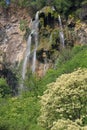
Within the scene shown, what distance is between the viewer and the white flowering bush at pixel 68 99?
2089 cm

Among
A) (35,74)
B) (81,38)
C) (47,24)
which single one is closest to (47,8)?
(47,24)

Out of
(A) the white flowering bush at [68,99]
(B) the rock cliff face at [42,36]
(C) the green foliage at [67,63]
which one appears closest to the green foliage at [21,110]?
(C) the green foliage at [67,63]

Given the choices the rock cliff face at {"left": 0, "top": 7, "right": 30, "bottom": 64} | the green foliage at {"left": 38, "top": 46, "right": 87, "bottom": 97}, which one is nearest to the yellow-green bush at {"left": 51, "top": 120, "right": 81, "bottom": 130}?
the green foliage at {"left": 38, "top": 46, "right": 87, "bottom": 97}

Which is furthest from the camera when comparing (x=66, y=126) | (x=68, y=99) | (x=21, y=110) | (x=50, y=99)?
(x=21, y=110)

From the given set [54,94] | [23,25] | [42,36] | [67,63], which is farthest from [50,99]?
[23,25]

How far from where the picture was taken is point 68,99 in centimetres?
2098

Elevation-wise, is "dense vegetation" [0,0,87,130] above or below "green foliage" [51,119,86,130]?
above

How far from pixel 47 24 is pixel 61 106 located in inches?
1194

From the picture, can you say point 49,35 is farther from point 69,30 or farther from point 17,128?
point 17,128

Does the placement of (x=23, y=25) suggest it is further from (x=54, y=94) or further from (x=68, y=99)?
(x=68, y=99)

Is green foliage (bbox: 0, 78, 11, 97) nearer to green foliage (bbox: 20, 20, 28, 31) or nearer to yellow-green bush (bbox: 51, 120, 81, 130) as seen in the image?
green foliage (bbox: 20, 20, 28, 31)

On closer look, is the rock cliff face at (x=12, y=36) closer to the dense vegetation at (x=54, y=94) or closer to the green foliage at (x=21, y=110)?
the dense vegetation at (x=54, y=94)

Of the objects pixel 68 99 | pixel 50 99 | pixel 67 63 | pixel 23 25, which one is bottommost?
pixel 68 99

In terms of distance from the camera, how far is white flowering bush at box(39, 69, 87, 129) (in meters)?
20.9
